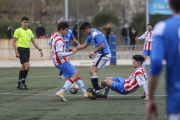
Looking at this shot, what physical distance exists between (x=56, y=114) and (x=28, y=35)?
14.0 feet

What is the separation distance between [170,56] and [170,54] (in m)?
0.02

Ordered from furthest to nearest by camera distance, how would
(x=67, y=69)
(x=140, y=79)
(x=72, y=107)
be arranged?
(x=67, y=69), (x=140, y=79), (x=72, y=107)

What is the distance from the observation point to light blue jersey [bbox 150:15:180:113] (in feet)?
7.96

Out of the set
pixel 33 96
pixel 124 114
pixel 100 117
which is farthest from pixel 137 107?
pixel 33 96

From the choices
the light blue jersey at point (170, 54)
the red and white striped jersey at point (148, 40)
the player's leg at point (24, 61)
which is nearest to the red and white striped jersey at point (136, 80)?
the player's leg at point (24, 61)

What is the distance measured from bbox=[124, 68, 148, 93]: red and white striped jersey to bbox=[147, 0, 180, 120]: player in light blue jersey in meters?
4.00

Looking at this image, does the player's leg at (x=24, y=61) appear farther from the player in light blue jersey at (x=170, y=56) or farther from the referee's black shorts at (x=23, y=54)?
the player in light blue jersey at (x=170, y=56)

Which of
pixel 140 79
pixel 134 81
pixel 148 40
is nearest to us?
pixel 140 79

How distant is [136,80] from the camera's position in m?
Result: 6.61

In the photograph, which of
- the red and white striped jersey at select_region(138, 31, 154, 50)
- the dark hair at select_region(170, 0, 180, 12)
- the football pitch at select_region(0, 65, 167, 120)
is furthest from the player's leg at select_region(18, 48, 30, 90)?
the dark hair at select_region(170, 0, 180, 12)

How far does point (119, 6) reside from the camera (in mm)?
22250

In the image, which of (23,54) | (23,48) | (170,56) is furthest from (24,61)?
(170,56)

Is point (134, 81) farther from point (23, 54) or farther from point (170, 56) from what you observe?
point (170, 56)

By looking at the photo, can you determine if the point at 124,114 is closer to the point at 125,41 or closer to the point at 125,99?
the point at 125,99
